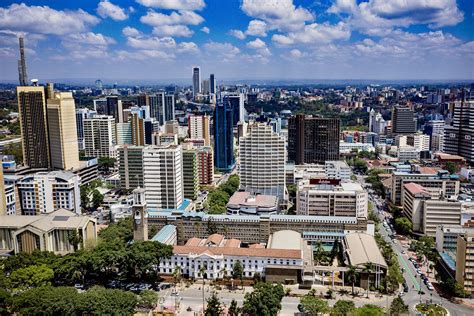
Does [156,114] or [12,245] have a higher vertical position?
[156,114]

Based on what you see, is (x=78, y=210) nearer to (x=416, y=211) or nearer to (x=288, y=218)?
(x=288, y=218)

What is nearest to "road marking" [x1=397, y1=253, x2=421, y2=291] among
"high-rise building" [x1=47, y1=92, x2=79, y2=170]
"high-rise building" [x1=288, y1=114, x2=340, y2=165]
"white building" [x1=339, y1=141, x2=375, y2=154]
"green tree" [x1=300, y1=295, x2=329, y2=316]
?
"green tree" [x1=300, y1=295, x2=329, y2=316]

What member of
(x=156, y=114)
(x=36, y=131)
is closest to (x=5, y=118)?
(x=156, y=114)

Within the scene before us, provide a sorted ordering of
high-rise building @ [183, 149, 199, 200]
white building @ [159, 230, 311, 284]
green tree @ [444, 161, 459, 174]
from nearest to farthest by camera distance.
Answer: white building @ [159, 230, 311, 284]
high-rise building @ [183, 149, 199, 200]
green tree @ [444, 161, 459, 174]

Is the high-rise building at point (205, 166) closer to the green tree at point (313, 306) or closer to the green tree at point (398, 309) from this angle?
the green tree at point (313, 306)

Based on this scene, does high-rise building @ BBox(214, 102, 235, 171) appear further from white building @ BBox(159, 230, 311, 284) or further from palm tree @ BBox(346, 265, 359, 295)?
palm tree @ BBox(346, 265, 359, 295)

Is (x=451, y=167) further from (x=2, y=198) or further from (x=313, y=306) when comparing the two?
(x=2, y=198)

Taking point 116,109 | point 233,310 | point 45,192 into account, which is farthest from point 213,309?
point 116,109

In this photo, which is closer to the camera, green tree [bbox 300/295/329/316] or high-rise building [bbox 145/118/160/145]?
green tree [bbox 300/295/329/316]
